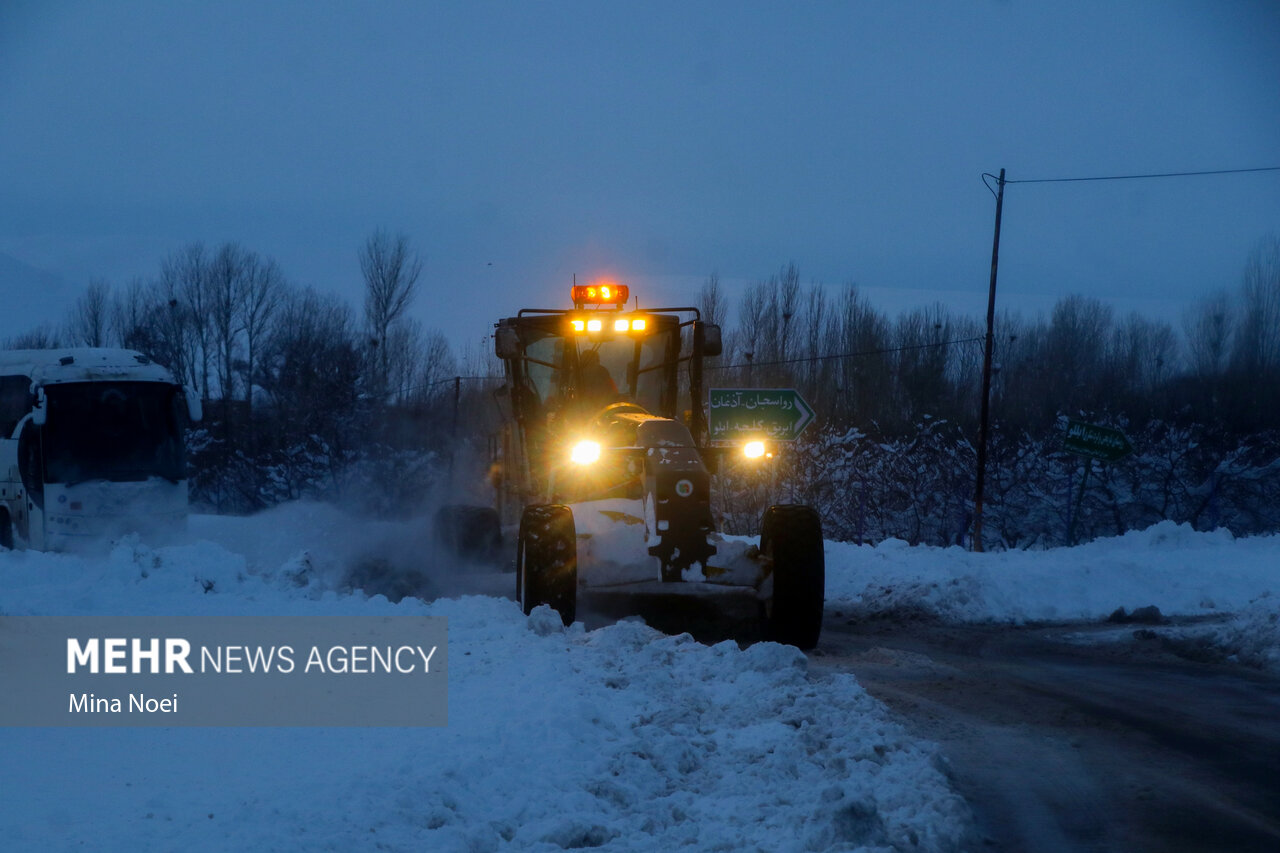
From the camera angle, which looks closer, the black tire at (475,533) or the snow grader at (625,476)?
the snow grader at (625,476)

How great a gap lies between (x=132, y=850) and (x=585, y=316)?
8.29 m

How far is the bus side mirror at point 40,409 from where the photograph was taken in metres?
18.3

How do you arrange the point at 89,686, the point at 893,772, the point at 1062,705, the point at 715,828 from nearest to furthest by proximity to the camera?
1. the point at 715,828
2. the point at 893,772
3. the point at 89,686
4. the point at 1062,705

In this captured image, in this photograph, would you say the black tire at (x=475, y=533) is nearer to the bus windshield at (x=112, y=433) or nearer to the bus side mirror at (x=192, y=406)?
the bus side mirror at (x=192, y=406)

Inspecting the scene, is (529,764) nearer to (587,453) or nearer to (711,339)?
(587,453)

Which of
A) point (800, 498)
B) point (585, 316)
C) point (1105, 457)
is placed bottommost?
point (800, 498)

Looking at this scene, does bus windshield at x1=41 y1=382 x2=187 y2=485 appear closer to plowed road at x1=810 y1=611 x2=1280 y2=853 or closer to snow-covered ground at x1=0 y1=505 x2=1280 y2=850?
snow-covered ground at x1=0 y1=505 x2=1280 y2=850

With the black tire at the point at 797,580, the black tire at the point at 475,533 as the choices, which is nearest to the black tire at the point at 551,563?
the black tire at the point at 797,580

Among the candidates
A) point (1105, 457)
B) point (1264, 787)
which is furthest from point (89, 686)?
point (1105, 457)

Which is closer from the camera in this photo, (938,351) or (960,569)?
(960,569)

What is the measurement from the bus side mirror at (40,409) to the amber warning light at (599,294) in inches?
451

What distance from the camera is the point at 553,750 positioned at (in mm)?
5777

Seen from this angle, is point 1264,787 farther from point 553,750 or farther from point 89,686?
point 89,686

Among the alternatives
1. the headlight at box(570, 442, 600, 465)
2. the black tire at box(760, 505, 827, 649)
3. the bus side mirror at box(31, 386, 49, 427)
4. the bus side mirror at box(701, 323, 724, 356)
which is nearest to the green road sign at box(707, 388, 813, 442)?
the bus side mirror at box(701, 323, 724, 356)
